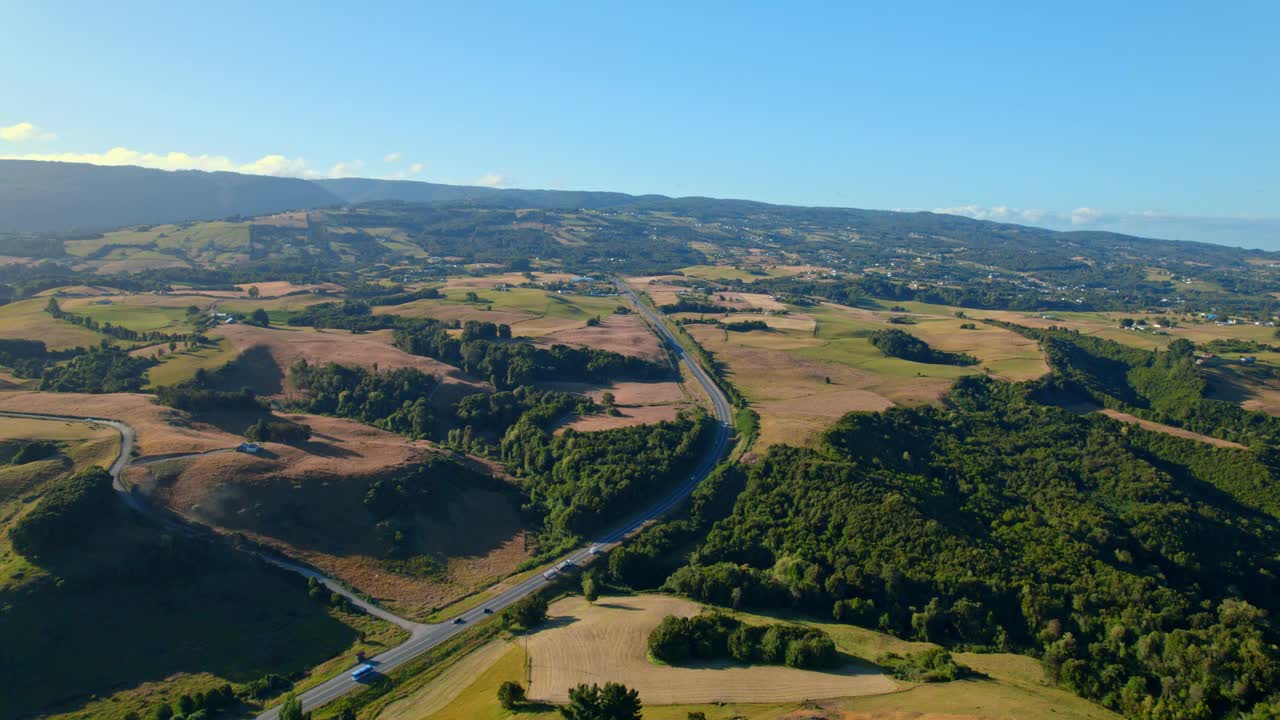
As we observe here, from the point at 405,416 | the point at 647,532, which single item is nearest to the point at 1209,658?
the point at 647,532

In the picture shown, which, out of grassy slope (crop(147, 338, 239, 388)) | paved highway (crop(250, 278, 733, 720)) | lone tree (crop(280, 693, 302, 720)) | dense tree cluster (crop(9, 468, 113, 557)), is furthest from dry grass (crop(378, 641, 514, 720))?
grassy slope (crop(147, 338, 239, 388))

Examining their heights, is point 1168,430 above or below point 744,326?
Answer: below

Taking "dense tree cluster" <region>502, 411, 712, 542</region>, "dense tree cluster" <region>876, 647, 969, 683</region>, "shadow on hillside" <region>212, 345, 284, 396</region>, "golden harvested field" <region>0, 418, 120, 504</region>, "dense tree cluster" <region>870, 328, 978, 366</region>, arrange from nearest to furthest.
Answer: "dense tree cluster" <region>876, 647, 969, 683</region>
"golden harvested field" <region>0, 418, 120, 504</region>
"dense tree cluster" <region>502, 411, 712, 542</region>
"shadow on hillside" <region>212, 345, 284, 396</region>
"dense tree cluster" <region>870, 328, 978, 366</region>

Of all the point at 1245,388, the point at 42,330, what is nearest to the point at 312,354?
the point at 42,330

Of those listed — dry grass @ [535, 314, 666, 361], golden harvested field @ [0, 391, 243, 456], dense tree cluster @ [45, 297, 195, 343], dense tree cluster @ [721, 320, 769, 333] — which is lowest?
golden harvested field @ [0, 391, 243, 456]

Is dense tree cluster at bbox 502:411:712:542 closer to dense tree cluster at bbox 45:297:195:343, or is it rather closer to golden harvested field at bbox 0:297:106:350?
dense tree cluster at bbox 45:297:195:343

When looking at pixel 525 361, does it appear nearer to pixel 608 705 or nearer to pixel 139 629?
pixel 139 629
